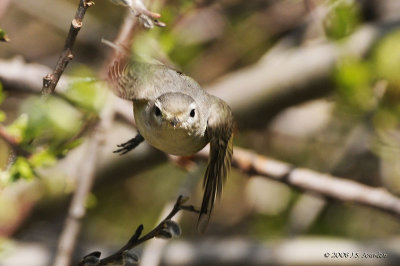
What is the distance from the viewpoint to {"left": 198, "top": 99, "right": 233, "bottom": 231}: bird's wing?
193cm

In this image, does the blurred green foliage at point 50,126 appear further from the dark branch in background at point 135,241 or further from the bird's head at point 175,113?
the dark branch in background at point 135,241

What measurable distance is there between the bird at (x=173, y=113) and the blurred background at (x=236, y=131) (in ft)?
0.51

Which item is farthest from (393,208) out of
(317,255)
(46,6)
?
(46,6)

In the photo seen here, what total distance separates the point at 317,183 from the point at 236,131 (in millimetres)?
822

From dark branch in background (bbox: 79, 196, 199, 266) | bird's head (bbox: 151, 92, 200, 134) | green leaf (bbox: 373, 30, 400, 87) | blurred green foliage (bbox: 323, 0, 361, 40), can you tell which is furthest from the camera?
green leaf (bbox: 373, 30, 400, 87)

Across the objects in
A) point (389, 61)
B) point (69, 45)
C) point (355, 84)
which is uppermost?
point (389, 61)

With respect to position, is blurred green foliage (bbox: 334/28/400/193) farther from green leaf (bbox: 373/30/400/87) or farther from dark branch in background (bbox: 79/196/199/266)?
dark branch in background (bbox: 79/196/199/266)

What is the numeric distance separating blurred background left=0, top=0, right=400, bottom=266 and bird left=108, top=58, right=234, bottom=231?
0.16 metres

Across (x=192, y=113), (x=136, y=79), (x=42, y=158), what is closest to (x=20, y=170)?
(x=42, y=158)

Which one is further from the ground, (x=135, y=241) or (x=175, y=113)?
(x=175, y=113)

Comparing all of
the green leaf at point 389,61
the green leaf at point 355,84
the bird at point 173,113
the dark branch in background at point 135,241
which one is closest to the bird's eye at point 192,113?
the bird at point 173,113

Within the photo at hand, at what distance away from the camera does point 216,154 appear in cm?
202

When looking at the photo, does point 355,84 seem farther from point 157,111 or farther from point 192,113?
point 157,111

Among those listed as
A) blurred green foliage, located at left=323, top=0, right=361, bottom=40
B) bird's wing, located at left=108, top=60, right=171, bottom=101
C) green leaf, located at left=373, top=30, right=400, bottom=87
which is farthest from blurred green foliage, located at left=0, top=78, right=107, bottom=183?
green leaf, located at left=373, top=30, right=400, bottom=87
